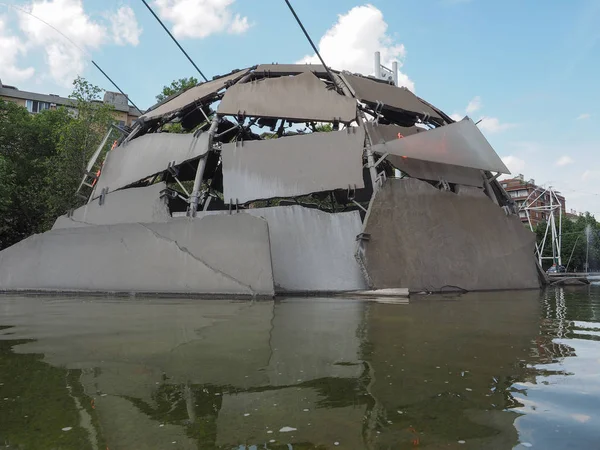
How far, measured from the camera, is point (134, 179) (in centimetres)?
1127

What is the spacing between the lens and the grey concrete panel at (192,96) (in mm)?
12109

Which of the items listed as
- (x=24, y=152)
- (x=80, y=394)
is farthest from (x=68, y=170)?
(x=80, y=394)

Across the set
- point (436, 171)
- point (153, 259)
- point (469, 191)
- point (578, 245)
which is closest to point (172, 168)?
point (153, 259)

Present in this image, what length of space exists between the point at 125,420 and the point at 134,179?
10104 mm

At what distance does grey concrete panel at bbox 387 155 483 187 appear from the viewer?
10.2 meters

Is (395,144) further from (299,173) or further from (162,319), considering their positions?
(162,319)

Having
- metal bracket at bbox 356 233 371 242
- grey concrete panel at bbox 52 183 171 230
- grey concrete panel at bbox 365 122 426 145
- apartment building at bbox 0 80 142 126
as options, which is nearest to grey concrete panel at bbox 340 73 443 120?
grey concrete panel at bbox 365 122 426 145

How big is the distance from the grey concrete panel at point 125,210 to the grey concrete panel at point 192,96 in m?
3.08

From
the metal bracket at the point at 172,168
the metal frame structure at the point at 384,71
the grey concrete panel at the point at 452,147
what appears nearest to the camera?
the grey concrete panel at the point at 452,147

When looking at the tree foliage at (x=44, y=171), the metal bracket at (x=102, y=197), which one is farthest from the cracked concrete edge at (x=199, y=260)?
the tree foliage at (x=44, y=171)

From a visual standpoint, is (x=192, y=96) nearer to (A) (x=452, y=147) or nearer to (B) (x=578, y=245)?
(A) (x=452, y=147)

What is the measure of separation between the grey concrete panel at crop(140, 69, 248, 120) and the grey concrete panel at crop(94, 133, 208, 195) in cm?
125

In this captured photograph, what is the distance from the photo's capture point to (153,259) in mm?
8586

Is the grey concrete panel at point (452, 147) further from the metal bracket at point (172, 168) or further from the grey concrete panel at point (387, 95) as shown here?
the metal bracket at point (172, 168)
